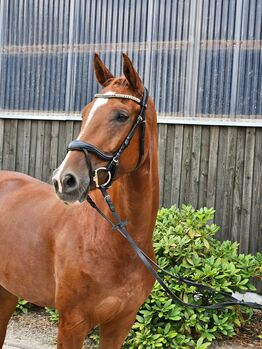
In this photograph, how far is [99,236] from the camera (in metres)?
2.85

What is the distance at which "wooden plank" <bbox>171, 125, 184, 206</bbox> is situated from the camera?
6188 millimetres

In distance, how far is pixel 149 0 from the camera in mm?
6344

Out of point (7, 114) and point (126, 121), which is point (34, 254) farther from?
point (7, 114)

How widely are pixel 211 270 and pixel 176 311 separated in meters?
0.50

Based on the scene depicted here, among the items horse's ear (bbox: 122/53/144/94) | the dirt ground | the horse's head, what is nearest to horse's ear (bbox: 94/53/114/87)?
the horse's head

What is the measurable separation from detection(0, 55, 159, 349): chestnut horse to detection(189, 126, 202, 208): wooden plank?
3069 mm

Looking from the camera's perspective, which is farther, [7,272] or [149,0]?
[149,0]

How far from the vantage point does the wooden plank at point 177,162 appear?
6.19 meters

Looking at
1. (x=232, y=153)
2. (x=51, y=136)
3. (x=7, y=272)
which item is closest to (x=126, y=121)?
(x=7, y=272)

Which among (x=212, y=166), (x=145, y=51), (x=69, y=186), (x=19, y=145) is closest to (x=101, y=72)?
(x=69, y=186)

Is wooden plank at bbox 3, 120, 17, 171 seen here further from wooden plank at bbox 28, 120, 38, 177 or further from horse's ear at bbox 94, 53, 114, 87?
horse's ear at bbox 94, 53, 114, 87

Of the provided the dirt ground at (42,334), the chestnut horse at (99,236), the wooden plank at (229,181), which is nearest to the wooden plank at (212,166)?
the wooden plank at (229,181)

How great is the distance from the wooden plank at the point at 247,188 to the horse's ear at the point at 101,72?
10.9 feet

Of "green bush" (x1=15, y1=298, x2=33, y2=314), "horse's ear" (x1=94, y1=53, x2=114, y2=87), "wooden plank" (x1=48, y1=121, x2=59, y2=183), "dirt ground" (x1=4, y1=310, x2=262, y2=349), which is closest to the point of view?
"horse's ear" (x1=94, y1=53, x2=114, y2=87)
